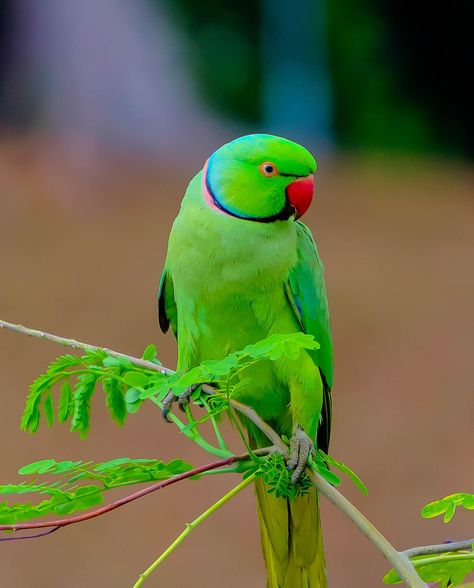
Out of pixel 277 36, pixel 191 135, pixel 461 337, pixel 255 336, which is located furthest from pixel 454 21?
pixel 255 336

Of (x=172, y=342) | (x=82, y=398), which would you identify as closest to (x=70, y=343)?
(x=82, y=398)

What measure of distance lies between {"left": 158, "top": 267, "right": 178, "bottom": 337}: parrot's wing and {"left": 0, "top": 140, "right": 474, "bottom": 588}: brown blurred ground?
1.85 meters

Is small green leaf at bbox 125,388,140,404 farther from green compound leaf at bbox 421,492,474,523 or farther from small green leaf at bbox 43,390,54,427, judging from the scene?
green compound leaf at bbox 421,492,474,523

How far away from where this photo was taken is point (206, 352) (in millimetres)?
1391

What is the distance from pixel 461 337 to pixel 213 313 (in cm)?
396

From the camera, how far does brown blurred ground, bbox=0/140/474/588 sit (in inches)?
→ 133

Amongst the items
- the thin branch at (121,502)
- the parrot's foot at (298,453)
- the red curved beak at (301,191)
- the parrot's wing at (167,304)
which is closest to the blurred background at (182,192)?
the parrot's wing at (167,304)

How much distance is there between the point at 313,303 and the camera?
1396 mm

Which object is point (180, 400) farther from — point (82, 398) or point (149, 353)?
point (82, 398)

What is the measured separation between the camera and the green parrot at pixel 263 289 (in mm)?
1279

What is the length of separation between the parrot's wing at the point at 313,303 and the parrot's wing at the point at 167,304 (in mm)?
208

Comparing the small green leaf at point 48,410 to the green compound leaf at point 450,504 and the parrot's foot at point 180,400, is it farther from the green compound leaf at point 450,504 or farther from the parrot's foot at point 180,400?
the green compound leaf at point 450,504

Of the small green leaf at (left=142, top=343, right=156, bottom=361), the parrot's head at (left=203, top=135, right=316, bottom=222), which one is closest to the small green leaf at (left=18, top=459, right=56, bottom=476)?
the small green leaf at (left=142, top=343, right=156, bottom=361)

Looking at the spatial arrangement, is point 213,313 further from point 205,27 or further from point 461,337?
point 205,27
